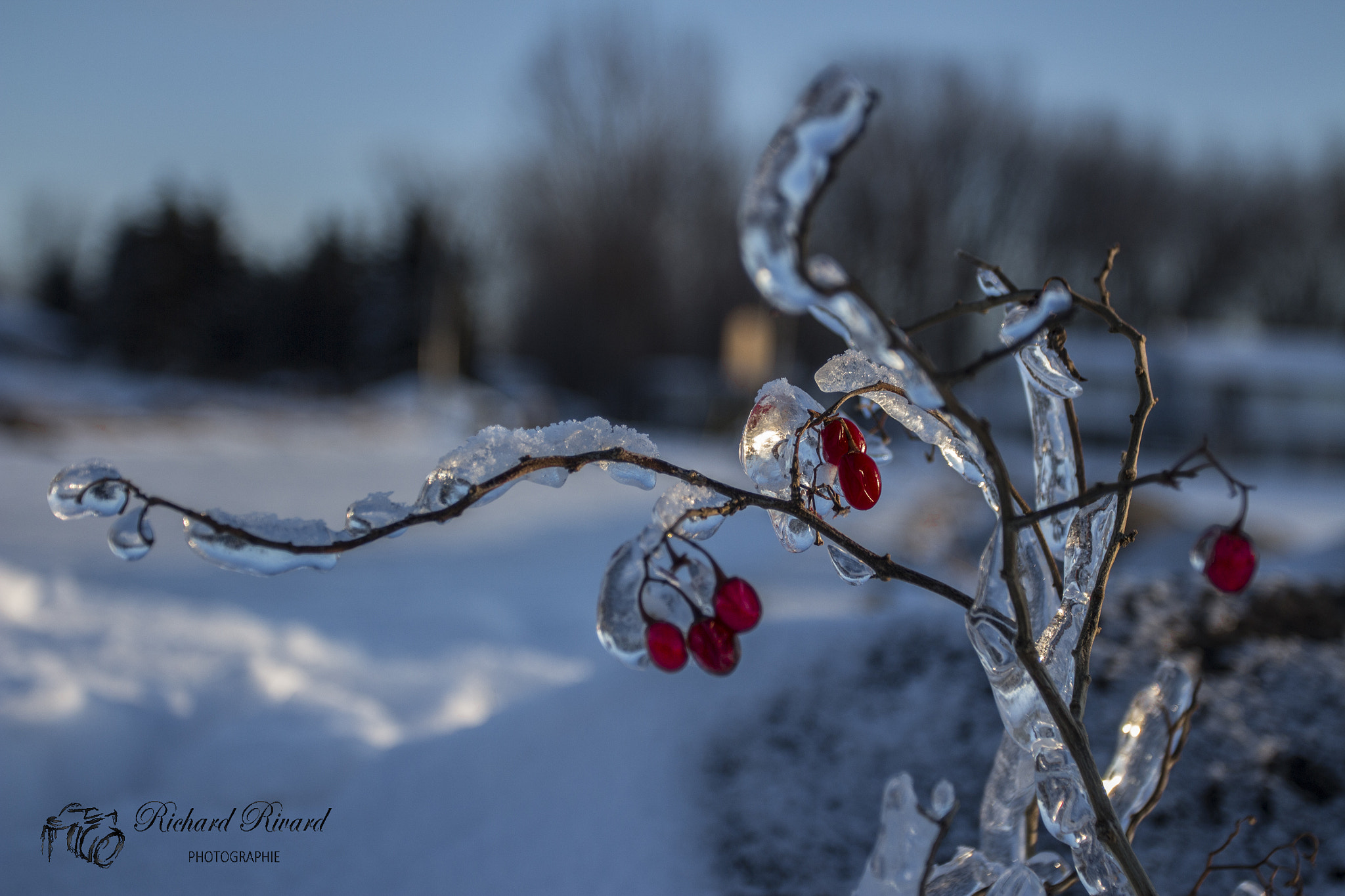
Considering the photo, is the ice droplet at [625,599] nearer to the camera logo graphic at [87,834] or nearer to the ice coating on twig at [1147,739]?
the ice coating on twig at [1147,739]

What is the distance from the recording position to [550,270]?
907 inches

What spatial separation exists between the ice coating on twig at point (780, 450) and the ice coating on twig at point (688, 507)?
2.0 inches

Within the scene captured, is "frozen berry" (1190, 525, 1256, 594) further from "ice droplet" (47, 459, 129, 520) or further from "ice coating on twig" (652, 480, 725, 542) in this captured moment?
"ice droplet" (47, 459, 129, 520)

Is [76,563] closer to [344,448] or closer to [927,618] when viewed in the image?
[927,618]

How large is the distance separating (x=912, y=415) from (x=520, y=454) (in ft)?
1.18

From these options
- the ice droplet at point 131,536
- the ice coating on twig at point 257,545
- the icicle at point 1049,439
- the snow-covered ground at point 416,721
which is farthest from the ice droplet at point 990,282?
the snow-covered ground at point 416,721

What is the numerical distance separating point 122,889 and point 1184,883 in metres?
1.33

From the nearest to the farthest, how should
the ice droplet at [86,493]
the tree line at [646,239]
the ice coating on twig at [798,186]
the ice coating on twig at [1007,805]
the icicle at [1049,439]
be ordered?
the ice coating on twig at [798,186] → the ice droplet at [86,493] → the icicle at [1049,439] → the ice coating on twig at [1007,805] → the tree line at [646,239]

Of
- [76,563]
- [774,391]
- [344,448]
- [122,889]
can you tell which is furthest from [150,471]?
[774,391]

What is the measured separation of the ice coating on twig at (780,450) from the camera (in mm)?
741

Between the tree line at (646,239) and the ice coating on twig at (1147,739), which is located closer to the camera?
the ice coating on twig at (1147,739)

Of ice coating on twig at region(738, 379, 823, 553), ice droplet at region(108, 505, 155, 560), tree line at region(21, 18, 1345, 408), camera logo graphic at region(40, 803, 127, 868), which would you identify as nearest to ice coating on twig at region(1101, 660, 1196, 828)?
ice coating on twig at region(738, 379, 823, 553)

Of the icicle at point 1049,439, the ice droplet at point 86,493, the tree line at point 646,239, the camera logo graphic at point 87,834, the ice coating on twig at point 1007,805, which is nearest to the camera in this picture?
the ice droplet at point 86,493

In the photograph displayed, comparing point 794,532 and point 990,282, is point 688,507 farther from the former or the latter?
point 990,282
